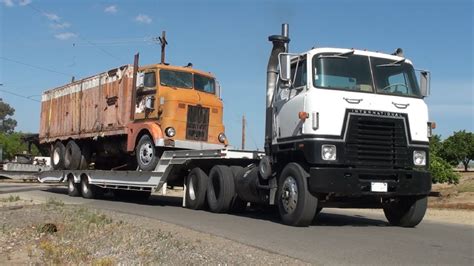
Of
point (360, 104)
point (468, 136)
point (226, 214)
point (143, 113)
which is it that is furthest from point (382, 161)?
point (468, 136)

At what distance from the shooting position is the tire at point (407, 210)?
11.3 metres

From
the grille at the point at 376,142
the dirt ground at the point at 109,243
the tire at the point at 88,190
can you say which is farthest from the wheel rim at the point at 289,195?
the tire at the point at 88,190

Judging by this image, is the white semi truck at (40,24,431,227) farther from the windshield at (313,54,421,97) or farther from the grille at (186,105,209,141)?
the grille at (186,105,209,141)

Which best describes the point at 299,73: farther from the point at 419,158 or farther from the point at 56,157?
the point at 56,157

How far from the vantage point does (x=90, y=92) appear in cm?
1978

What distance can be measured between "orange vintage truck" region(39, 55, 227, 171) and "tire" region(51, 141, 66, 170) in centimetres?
95

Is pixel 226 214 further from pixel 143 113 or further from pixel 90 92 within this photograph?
pixel 90 92

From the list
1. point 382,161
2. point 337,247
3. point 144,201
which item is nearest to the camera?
point 337,247

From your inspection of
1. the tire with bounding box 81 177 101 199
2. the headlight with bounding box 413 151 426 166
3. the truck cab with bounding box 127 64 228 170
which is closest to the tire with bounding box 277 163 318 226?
the headlight with bounding box 413 151 426 166

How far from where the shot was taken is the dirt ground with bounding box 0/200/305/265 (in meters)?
7.42

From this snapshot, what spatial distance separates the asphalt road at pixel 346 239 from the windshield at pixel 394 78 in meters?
2.72

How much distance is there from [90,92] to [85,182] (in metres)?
3.21

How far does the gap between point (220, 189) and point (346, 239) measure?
497cm

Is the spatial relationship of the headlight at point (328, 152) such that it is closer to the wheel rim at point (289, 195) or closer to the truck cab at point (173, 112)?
the wheel rim at point (289, 195)
